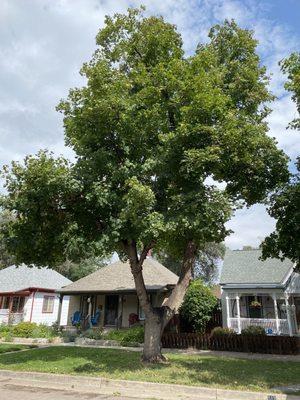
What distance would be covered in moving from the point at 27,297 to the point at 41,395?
2522 centimetres

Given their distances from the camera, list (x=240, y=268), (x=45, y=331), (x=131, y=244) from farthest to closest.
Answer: (x=240, y=268) < (x=45, y=331) < (x=131, y=244)

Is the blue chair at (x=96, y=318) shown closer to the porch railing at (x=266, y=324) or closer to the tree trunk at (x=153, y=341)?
the porch railing at (x=266, y=324)

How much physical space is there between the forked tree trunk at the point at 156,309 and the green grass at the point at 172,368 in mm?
586

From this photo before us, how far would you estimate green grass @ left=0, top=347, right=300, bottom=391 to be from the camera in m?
10.3

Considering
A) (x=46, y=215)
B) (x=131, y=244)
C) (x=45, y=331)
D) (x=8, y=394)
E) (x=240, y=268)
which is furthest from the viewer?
(x=240, y=268)

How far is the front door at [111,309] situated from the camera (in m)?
28.9

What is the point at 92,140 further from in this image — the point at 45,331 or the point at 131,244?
the point at 45,331

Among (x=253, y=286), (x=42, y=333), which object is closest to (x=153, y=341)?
(x=253, y=286)

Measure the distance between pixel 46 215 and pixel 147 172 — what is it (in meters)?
4.03

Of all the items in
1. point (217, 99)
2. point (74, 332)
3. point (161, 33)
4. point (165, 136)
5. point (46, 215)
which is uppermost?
point (161, 33)

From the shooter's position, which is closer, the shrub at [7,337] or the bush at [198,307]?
the bush at [198,307]

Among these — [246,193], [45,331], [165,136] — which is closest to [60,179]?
[165,136]

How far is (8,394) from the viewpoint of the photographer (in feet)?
31.3

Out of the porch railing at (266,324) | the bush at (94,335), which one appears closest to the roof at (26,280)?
the bush at (94,335)
